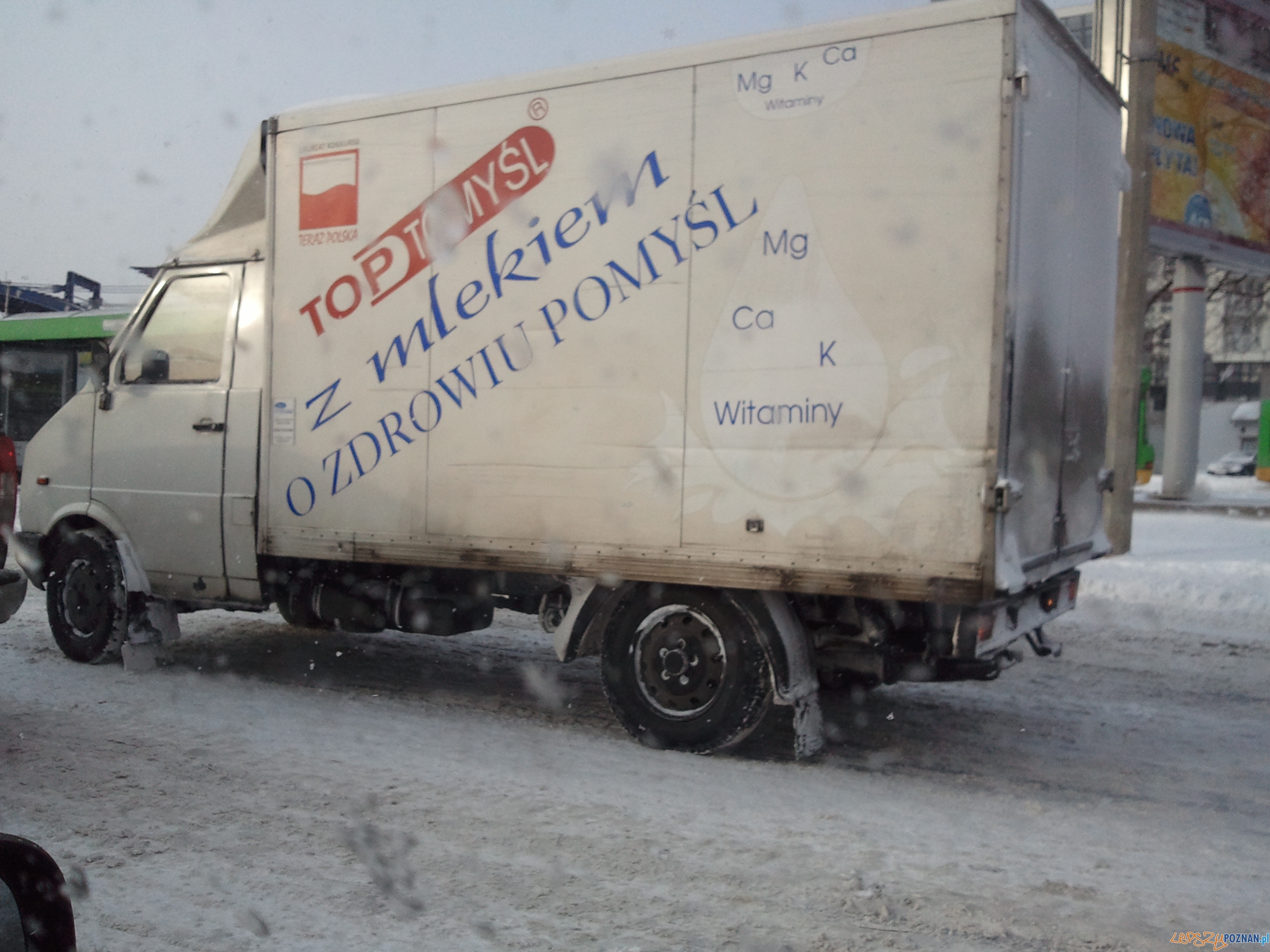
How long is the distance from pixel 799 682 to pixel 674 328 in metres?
1.72

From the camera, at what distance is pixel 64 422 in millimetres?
6980

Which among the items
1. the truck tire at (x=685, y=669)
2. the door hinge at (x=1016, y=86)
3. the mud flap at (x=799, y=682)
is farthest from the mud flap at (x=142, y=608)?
the door hinge at (x=1016, y=86)

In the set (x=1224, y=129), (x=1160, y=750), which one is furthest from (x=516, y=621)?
(x=1224, y=129)

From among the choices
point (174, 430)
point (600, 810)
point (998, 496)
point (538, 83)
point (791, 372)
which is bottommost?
point (600, 810)

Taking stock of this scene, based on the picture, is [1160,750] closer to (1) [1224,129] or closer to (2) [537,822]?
(2) [537,822]

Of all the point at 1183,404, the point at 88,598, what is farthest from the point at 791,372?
the point at 1183,404

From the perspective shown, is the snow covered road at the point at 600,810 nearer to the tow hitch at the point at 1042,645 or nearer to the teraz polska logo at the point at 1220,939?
the teraz polska logo at the point at 1220,939

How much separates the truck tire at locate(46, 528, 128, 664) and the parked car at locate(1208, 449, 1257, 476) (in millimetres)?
37233

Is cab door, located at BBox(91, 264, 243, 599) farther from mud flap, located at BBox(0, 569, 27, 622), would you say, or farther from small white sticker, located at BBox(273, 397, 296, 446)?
mud flap, located at BBox(0, 569, 27, 622)

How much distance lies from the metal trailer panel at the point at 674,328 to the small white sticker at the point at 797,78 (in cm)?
1

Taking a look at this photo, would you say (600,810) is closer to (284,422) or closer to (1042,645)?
(1042,645)

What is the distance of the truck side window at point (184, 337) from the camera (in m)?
6.44

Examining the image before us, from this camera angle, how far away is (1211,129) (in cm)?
1530

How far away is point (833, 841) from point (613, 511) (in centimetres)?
182
